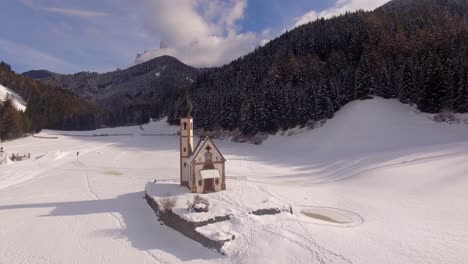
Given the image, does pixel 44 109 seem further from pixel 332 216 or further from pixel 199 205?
pixel 332 216

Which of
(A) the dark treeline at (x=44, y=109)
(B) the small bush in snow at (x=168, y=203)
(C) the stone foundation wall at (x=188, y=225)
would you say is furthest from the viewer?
(A) the dark treeline at (x=44, y=109)

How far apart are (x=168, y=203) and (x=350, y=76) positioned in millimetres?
49607

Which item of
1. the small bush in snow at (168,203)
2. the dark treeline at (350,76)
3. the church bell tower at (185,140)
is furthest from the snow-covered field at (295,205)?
the dark treeline at (350,76)

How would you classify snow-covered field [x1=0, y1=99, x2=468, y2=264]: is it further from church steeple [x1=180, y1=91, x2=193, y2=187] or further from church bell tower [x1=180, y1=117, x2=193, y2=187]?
church bell tower [x1=180, y1=117, x2=193, y2=187]

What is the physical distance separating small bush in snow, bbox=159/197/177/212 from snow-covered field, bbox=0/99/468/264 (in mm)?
1231

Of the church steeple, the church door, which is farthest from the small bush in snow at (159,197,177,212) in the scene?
the church steeple

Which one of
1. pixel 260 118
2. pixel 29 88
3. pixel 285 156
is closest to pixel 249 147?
pixel 260 118

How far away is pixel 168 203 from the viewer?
23.5 metres

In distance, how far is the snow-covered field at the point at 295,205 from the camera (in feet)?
57.6

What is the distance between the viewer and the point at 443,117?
47.9 meters

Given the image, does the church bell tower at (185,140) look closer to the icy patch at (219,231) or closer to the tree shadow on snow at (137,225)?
the tree shadow on snow at (137,225)

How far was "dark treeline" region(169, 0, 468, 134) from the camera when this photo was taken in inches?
1994

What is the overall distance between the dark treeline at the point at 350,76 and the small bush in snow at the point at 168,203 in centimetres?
4268

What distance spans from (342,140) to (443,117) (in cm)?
1425
